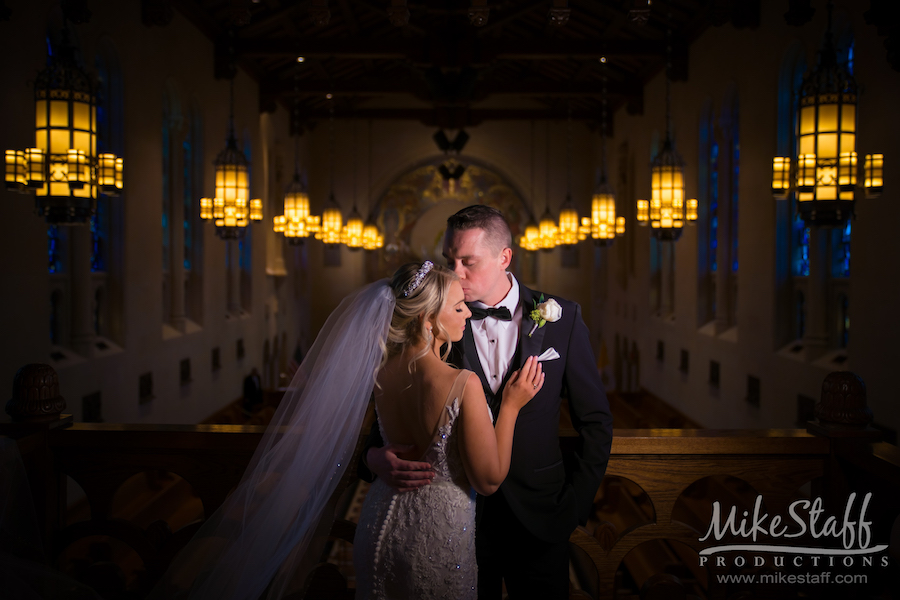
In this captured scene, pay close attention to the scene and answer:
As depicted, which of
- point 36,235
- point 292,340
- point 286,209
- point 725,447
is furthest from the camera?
point 292,340

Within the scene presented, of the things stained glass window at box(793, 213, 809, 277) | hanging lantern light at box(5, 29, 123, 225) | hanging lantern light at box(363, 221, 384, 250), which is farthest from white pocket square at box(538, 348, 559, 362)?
hanging lantern light at box(363, 221, 384, 250)

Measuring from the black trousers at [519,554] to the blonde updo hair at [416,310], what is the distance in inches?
22.7

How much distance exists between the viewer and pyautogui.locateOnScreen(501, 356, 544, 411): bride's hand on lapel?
75.5 inches

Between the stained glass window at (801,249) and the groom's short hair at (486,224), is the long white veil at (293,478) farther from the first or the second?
the stained glass window at (801,249)

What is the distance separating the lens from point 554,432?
2.13 m

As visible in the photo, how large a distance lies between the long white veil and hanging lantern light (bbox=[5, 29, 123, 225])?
2.24 metres

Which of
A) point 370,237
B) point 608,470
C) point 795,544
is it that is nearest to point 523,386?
point 608,470

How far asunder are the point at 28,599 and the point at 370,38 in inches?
361

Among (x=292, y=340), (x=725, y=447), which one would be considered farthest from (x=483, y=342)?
(x=292, y=340)

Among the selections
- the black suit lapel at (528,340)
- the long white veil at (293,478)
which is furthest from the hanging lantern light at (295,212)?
the black suit lapel at (528,340)

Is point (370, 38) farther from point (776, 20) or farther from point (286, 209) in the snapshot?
point (776, 20)

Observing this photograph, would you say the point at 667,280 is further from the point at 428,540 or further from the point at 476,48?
the point at 428,540

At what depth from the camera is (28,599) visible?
6.17ft

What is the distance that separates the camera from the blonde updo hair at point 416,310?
194cm
